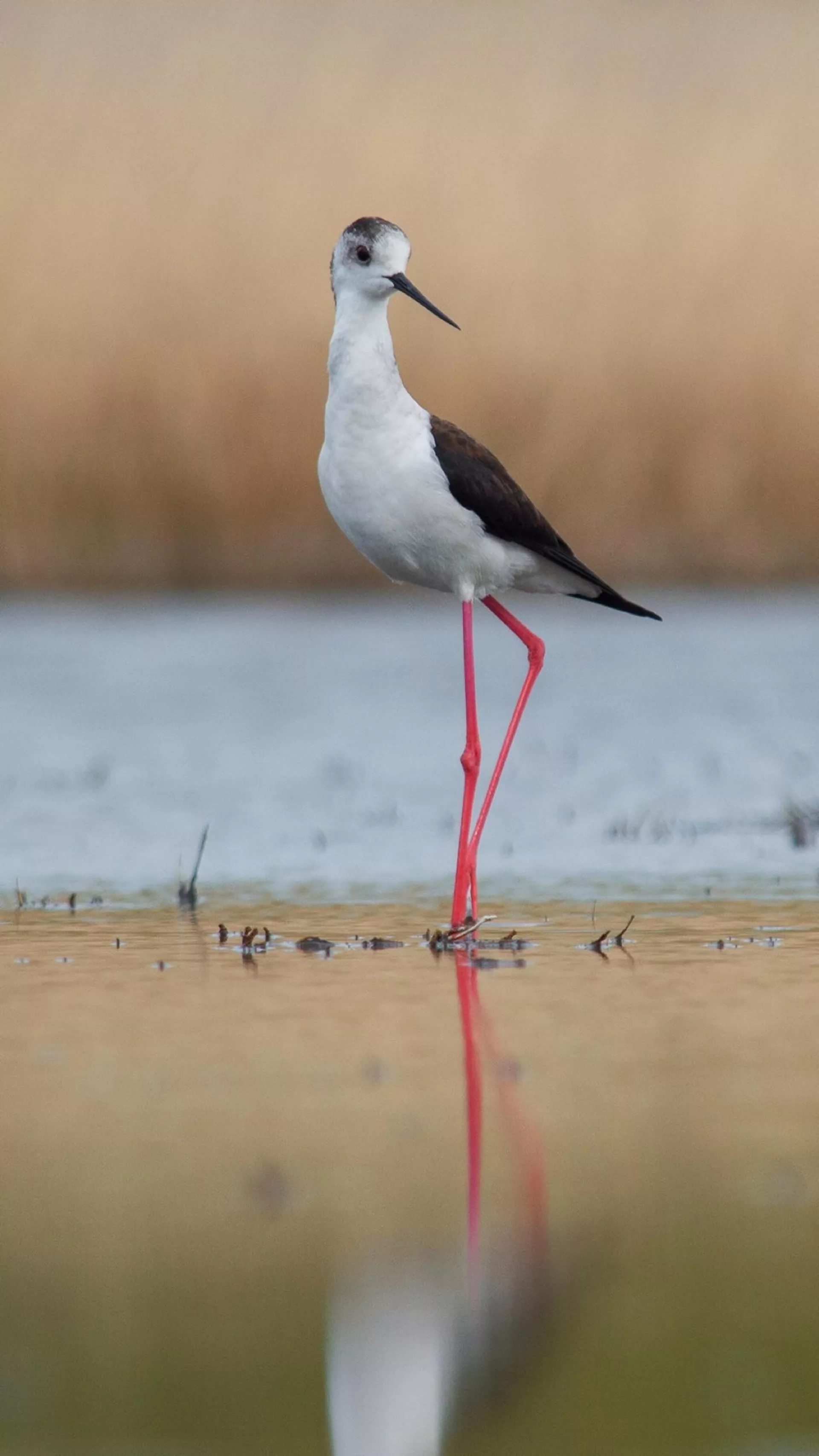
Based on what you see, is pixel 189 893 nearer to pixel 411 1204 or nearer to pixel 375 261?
pixel 375 261

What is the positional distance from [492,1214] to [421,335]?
945 centimetres

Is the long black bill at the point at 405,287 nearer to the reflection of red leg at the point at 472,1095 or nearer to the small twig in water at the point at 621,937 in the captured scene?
the small twig in water at the point at 621,937

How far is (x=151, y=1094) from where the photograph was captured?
3650 mm

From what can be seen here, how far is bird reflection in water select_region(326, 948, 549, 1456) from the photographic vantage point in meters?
2.41

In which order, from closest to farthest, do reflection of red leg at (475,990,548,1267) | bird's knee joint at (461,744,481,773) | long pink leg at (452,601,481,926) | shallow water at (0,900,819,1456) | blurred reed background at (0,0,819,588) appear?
shallow water at (0,900,819,1456) → reflection of red leg at (475,990,548,1267) → long pink leg at (452,601,481,926) → bird's knee joint at (461,744,481,773) → blurred reed background at (0,0,819,588)

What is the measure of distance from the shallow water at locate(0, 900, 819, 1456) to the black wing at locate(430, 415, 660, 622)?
1.40m

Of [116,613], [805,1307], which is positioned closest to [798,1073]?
[805,1307]

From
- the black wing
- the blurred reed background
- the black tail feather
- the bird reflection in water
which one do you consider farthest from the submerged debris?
the blurred reed background

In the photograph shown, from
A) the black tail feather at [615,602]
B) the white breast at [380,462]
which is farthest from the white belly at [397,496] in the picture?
the black tail feather at [615,602]

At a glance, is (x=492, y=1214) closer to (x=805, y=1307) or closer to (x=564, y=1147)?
(x=564, y=1147)

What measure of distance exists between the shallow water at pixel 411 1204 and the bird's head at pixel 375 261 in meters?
1.75

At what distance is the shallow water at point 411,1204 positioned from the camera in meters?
2.38

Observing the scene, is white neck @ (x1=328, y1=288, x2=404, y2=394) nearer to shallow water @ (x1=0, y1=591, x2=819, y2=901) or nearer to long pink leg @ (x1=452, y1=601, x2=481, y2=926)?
long pink leg @ (x1=452, y1=601, x2=481, y2=926)

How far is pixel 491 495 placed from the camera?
5.94 meters
